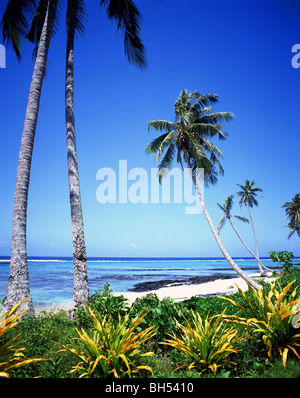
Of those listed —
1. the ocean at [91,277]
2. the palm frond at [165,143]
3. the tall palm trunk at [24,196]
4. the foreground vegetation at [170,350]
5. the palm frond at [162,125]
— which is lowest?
the ocean at [91,277]

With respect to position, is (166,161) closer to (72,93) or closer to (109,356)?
(72,93)

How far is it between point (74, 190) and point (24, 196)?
4.29 feet

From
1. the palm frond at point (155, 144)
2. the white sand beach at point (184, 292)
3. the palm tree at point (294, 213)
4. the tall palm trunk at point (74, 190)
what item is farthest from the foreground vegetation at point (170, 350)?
the palm tree at point (294, 213)

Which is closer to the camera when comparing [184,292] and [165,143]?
[165,143]

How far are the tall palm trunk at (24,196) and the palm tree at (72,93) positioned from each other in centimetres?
81

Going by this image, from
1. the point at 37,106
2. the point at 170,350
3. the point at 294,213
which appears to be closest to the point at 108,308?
the point at 170,350

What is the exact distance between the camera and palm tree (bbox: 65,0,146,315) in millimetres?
6113

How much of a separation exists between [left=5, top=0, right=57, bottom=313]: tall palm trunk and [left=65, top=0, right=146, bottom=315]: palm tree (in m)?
0.81

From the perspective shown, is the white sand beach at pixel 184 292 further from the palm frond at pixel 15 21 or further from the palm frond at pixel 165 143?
the palm frond at pixel 15 21

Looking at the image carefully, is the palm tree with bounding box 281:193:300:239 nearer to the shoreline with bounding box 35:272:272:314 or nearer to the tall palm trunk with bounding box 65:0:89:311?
the shoreline with bounding box 35:272:272:314

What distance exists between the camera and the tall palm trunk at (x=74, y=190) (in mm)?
6016

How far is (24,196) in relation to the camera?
586 cm

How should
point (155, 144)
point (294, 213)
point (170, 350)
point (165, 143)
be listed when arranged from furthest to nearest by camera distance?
point (294, 213)
point (155, 144)
point (165, 143)
point (170, 350)
